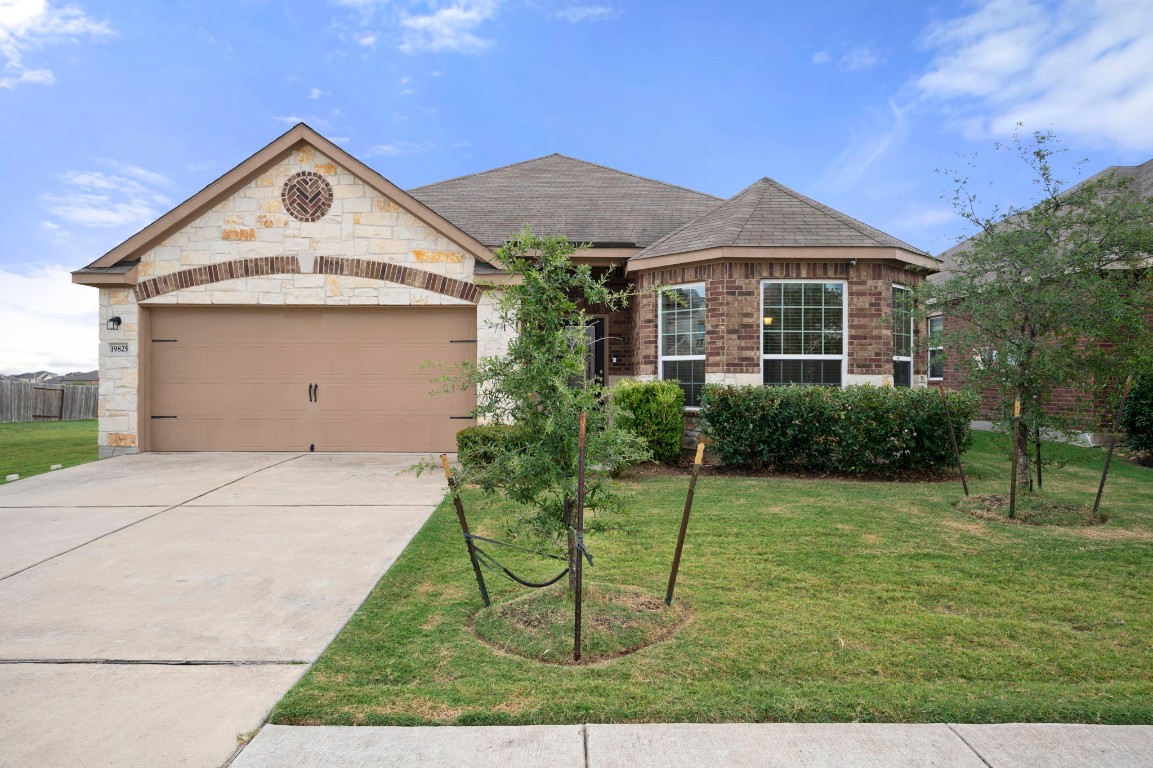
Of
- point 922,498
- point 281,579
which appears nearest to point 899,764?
point 281,579

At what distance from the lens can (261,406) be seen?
11.8 m

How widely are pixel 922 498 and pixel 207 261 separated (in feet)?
37.2

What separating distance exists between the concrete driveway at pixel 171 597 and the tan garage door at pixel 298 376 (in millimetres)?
2319

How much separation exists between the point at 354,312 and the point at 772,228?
7.09m

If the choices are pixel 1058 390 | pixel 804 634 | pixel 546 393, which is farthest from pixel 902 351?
pixel 546 393

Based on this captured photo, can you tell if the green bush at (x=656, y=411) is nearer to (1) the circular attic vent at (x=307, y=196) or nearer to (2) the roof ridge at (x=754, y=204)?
(2) the roof ridge at (x=754, y=204)

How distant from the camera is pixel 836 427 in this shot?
9797 millimetres

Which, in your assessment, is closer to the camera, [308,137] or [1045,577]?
[1045,577]

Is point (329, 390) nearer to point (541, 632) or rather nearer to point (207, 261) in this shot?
point (207, 261)

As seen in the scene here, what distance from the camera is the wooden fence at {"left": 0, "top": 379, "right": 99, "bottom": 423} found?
74.8 feet

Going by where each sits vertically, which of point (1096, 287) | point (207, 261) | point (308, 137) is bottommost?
point (1096, 287)

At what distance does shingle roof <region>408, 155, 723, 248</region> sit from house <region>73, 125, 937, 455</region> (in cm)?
199

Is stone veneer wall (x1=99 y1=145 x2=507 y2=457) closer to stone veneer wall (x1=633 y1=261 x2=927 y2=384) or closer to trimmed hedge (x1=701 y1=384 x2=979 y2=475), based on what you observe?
stone veneer wall (x1=633 y1=261 x2=927 y2=384)

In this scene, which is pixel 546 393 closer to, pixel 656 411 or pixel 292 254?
pixel 656 411
